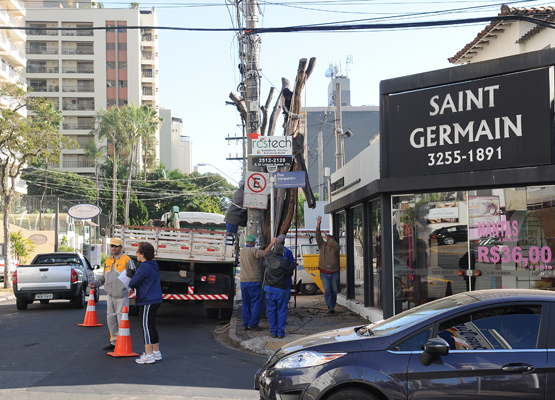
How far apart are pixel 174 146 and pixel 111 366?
98435 mm

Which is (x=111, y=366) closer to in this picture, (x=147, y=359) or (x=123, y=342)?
(x=147, y=359)

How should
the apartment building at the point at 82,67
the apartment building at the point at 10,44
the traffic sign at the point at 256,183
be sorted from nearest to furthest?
the traffic sign at the point at 256,183 → the apartment building at the point at 10,44 → the apartment building at the point at 82,67

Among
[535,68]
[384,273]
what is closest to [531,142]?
[535,68]

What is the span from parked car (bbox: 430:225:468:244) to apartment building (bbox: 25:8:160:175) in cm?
6962

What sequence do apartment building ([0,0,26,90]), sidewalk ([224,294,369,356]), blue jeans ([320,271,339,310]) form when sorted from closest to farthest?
sidewalk ([224,294,369,356]), blue jeans ([320,271,339,310]), apartment building ([0,0,26,90])

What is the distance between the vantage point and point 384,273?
33.2 feet

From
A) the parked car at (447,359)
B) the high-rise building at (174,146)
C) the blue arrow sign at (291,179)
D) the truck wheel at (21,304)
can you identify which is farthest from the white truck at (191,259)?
the high-rise building at (174,146)

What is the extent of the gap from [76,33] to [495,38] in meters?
68.5

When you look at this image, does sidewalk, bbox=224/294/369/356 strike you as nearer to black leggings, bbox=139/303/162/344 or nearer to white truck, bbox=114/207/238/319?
white truck, bbox=114/207/238/319

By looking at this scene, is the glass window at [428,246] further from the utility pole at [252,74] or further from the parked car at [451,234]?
the utility pole at [252,74]

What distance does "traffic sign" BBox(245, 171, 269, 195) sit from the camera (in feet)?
38.0

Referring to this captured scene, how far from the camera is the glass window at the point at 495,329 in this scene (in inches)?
179

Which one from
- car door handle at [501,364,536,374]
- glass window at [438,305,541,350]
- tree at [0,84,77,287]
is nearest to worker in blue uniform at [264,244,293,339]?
glass window at [438,305,541,350]

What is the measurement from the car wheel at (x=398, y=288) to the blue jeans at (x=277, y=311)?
1.99 metres
